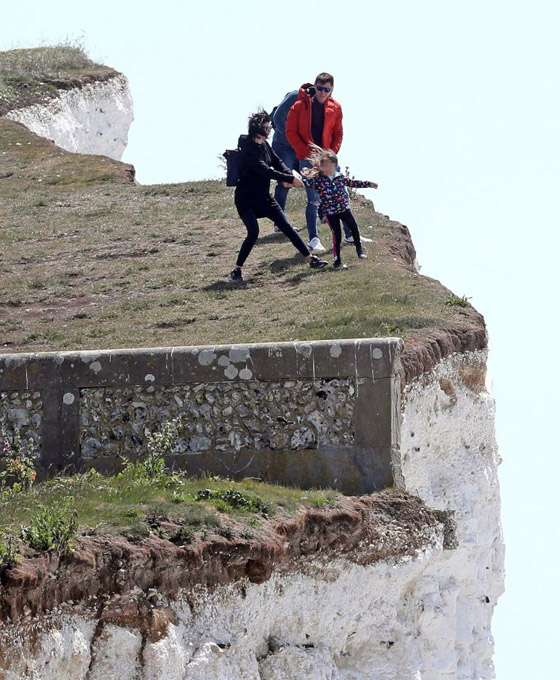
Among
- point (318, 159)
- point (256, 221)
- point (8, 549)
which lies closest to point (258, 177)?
point (256, 221)

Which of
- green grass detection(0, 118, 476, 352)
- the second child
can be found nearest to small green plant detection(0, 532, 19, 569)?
green grass detection(0, 118, 476, 352)

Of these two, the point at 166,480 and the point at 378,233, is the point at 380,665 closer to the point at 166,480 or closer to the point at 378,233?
the point at 166,480

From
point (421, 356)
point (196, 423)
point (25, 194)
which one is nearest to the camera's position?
point (196, 423)

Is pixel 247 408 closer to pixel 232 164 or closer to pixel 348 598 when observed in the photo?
pixel 348 598

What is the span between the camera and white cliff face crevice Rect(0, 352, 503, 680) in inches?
332

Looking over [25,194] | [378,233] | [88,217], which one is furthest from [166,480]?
[25,194]

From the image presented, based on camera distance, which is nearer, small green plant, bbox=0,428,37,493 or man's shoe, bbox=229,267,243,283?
small green plant, bbox=0,428,37,493

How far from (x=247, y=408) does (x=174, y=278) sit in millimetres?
6224

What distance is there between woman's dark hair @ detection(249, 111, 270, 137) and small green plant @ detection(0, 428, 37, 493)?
5.04 m

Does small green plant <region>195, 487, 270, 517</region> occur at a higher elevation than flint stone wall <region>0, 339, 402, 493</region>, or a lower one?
lower

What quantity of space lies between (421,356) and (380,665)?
2518mm

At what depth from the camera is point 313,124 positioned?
16.5 metres

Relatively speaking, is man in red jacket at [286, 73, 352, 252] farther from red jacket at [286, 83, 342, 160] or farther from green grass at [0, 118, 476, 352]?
green grass at [0, 118, 476, 352]

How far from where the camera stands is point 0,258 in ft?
60.1
